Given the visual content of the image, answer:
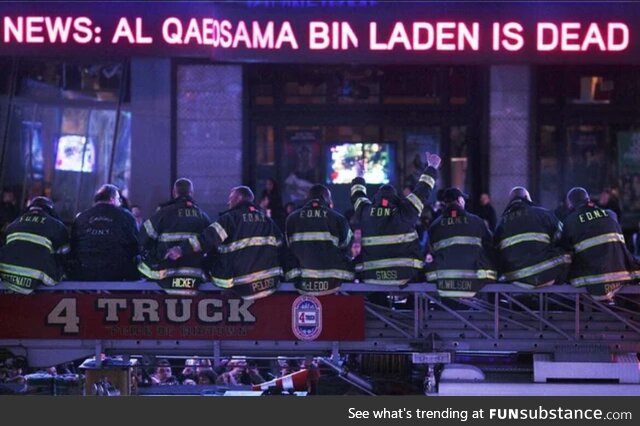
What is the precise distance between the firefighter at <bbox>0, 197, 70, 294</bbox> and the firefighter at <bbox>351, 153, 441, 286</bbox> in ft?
8.33

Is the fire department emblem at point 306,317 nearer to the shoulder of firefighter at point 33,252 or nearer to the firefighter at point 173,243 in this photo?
the firefighter at point 173,243

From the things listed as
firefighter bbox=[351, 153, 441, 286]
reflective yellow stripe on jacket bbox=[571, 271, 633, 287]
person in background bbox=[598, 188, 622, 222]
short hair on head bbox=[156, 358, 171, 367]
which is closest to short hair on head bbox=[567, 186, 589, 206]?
reflective yellow stripe on jacket bbox=[571, 271, 633, 287]

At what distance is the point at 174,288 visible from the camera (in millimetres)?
8984

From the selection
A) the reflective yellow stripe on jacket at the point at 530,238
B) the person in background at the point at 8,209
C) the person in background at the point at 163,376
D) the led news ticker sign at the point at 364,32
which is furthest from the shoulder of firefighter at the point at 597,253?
the person in background at the point at 8,209

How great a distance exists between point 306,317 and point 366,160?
7368 millimetres

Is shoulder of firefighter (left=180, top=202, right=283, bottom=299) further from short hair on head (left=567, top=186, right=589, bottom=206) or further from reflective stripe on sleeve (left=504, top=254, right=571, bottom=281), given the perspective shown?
short hair on head (left=567, top=186, right=589, bottom=206)

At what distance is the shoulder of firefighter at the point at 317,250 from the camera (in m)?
8.98

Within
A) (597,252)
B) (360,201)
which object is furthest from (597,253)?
(360,201)

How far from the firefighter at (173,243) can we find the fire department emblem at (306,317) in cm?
84

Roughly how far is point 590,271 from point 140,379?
4.04 metres

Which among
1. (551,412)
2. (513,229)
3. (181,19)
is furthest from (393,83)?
(551,412)

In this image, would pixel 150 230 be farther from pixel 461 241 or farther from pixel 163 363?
pixel 461 241

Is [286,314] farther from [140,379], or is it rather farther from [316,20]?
[316,20]

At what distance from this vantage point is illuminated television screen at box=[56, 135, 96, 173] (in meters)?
16.2
